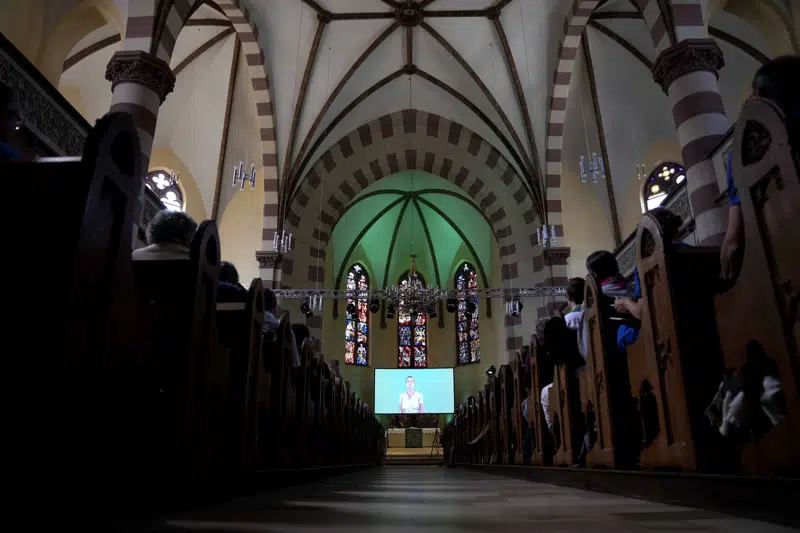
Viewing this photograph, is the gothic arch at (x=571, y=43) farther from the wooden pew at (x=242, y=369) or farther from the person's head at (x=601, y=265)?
the wooden pew at (x=242, y=369)

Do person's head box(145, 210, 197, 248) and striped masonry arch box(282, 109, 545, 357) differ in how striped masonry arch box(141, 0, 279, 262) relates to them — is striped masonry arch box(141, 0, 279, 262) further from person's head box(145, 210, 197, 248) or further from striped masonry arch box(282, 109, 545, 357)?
person's head box(145, 210, 197, 248)

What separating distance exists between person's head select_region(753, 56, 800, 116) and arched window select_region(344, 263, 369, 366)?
2057 centimetres

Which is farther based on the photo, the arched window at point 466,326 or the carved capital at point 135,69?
the arched window at point 466,326

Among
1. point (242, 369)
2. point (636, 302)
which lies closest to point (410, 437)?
point (242, 369)

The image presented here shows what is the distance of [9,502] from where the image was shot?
4.00ft

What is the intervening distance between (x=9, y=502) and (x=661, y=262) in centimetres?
248

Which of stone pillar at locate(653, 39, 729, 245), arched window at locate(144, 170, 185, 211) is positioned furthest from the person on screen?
stone pillar at locate(653, 39, 729, 245)

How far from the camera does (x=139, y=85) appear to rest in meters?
7.95

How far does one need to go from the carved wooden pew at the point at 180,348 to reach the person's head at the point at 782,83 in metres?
2.19

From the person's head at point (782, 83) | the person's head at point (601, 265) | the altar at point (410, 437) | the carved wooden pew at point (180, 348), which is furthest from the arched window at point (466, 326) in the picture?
the person's head at point (782, 83)

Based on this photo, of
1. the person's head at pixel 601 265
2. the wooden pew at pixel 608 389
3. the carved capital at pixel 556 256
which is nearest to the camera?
the wooden pew at pixel 608 389

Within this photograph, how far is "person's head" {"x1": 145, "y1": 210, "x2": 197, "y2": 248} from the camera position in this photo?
8.71ft

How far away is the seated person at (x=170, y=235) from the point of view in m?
2.54

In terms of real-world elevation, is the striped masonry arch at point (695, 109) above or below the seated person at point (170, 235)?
above
